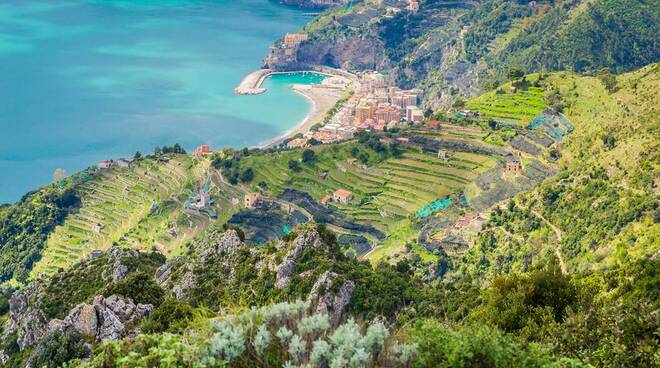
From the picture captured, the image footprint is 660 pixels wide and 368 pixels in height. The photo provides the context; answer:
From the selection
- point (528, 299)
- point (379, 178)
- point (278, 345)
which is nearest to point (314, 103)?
point (379, 178)

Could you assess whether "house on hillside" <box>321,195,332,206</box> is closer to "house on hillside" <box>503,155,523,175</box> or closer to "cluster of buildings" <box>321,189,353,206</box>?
"cluster of buildings" <box>321,189,353,206</box>

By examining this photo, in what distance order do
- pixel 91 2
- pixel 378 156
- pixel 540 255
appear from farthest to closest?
pixel 91 2, pixel 378 156, pixel 540 255

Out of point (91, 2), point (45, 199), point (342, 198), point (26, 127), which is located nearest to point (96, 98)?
point (26, 127)

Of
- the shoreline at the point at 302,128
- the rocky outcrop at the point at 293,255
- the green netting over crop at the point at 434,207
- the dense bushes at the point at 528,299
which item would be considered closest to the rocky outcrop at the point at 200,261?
the rocky outcrop at the point at 293,255

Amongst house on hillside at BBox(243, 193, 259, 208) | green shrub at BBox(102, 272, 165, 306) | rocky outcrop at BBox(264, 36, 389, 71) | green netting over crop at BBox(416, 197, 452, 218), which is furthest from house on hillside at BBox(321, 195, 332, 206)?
rocky outcrop at BBox(264, 36, 389, 71)

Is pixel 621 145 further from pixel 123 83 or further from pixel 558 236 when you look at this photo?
pixel 123 83

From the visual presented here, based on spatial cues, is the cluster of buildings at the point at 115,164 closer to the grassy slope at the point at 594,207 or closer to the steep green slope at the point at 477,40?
the steep green slope at the point at 477,40

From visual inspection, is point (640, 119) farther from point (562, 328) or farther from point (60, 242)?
point (60, 242)
